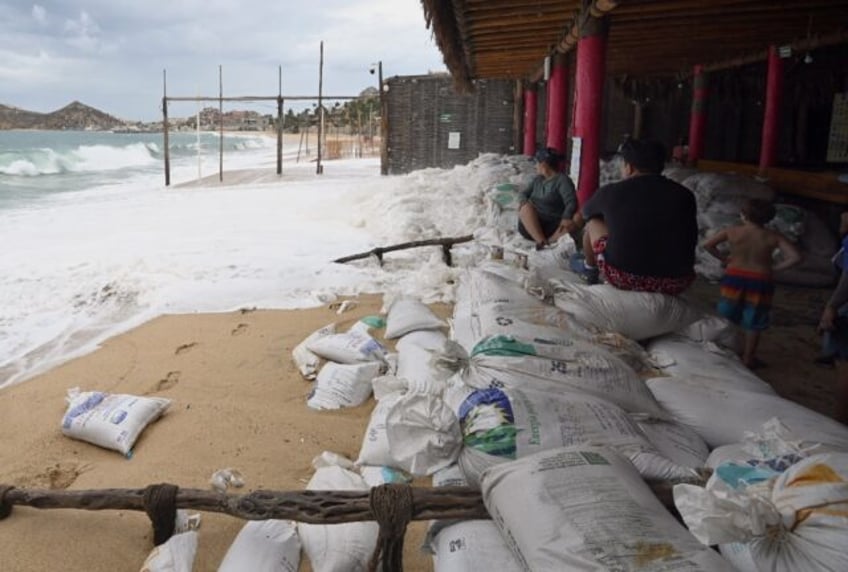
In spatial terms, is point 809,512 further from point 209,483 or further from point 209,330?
point 209,330

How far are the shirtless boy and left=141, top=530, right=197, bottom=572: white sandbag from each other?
2.83 m

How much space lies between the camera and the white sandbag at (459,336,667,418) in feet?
6.35

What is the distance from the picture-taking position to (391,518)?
1452 mm

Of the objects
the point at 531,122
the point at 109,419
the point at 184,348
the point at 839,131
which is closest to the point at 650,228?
the point at 109,419

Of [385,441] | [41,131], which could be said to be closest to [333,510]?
[385,441]

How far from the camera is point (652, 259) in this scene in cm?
295

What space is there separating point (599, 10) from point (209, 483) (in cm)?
358

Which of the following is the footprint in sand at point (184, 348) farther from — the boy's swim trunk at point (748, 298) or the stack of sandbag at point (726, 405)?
the boy's swim trunk at point (748, 298)

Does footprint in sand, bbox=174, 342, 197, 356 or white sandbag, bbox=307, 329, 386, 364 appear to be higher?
white sandbag, bbox=307, 329, 386, 364

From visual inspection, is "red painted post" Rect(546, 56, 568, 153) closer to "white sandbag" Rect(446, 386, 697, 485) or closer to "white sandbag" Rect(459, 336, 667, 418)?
"white sandbag" Rect(459, 336, 667, 418)

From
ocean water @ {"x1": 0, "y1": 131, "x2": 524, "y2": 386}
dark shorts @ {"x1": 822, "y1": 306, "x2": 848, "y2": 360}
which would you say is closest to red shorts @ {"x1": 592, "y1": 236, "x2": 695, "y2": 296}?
dark shorts @ {"x1": 822, "y1": 306, "x2": 848, "y2": 360}

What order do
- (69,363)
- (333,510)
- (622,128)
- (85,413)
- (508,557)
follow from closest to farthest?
(508,557), (333,510), (85,413), (69,363), (622,128)

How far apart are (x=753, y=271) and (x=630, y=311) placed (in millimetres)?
988

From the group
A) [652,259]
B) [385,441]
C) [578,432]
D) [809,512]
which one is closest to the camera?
[809,512]
